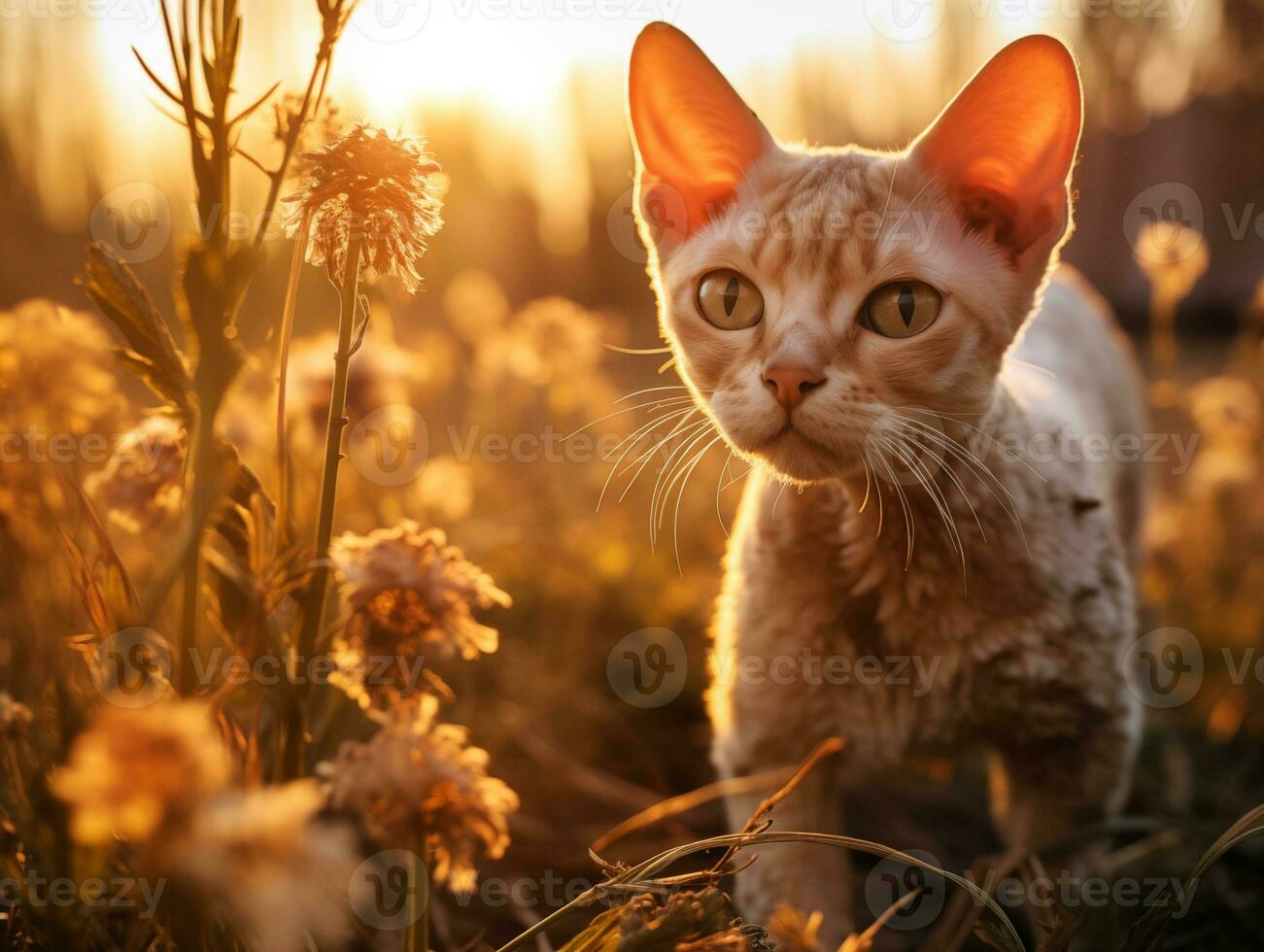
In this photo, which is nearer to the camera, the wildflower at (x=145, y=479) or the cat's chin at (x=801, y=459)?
the wildflower at (x=145, y=479)

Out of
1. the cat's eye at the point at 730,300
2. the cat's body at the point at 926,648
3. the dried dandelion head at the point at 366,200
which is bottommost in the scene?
the cat's body at the point at 926,648

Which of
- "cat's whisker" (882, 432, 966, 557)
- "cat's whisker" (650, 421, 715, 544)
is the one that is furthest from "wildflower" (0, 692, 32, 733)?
"cat's whisker" (882, 432, 966, 557)

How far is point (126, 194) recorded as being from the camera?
2.50 m

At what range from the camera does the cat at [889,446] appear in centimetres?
133

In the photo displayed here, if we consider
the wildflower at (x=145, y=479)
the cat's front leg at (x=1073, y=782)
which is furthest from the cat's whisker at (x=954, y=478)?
the wildflower at (x=145, y=479)

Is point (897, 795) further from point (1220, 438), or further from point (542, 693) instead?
point (1220, 438)

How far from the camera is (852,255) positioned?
4.42 ft

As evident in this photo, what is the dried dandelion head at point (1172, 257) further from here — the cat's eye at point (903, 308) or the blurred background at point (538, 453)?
the cat's eye at point (903, 308)

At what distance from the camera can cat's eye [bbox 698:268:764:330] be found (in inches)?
56.4

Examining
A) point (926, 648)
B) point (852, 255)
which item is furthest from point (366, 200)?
point (926, 648)

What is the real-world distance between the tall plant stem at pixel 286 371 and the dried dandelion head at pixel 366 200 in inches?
0.7

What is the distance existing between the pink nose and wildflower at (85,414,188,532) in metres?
0.73

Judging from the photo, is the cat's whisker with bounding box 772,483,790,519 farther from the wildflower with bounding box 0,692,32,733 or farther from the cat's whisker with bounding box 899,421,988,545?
the wildflower with bounding box 0,692,32,733

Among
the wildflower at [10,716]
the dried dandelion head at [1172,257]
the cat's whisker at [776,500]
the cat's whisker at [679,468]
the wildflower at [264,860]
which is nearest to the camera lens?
A: the wildflower at [264,860]
